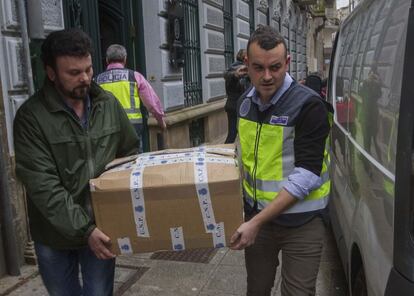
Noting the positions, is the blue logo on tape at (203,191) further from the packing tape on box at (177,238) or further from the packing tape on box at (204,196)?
the packing tape on box at (177,238)

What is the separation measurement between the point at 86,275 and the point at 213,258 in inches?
79.7

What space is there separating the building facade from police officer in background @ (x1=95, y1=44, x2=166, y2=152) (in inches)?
14.2

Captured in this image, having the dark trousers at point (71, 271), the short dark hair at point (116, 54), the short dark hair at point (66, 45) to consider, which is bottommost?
the dark trousers at point (71, 271)

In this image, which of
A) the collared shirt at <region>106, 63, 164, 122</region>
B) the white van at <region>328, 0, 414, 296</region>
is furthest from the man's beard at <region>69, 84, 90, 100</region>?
the collared shirt at <region>106, 63, 164, 122</region>

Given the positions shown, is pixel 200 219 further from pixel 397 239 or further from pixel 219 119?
pixel 219 119

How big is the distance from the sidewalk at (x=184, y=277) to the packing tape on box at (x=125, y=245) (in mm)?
1681

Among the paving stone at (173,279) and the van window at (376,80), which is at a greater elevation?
the van window at (376,80)

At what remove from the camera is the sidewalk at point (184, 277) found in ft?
11.9

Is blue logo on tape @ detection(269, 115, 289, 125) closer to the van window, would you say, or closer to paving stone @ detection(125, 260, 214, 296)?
the van window

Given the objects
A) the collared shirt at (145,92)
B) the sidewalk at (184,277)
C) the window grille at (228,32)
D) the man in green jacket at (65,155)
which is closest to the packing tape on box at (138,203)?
the man in green jacket at (65,155)

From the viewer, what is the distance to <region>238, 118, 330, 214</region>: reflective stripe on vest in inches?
87.1

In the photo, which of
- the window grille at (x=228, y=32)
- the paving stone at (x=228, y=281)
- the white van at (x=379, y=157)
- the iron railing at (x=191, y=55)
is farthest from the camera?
the window grille at (x=228, y=32)

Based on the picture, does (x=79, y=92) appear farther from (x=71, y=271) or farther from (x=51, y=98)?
(x=71, y=271)

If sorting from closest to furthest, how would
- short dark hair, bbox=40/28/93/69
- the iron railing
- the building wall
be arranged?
1. short dark hair, bbox=40/28/93/69
2. the building wall
3. the iron railing
